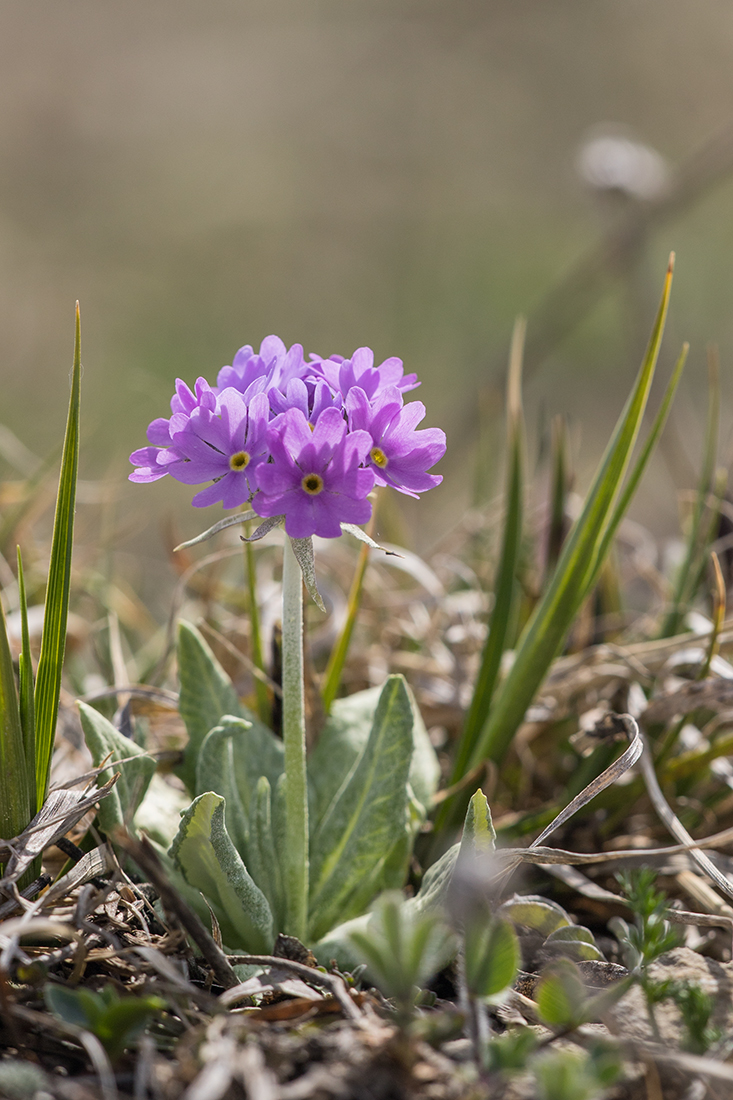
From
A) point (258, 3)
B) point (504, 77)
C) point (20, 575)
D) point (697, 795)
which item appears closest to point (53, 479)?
point (20, 575)

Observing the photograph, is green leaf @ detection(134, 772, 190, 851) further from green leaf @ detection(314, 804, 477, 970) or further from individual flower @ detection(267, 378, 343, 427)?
individual flower @ detection(267, 378, 343, 427)

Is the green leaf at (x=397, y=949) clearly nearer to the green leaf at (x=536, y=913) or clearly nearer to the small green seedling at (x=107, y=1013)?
the small green seedling at (x=107, y=1013)

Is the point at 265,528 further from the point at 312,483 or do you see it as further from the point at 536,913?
the point at 536,913

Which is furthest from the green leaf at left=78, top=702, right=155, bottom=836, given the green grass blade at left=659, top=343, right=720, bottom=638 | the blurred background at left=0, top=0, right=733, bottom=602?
the blurred background at left=0, top=0, right=733, bottom=602

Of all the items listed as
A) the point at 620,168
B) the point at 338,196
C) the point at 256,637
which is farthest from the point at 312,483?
the point at 338,196

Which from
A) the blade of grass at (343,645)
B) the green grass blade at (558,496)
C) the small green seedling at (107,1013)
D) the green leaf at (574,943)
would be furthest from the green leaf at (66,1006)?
the green grass blade at (558,496)

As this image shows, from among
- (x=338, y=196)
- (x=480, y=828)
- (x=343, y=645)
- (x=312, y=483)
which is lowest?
(x=480, y=828)

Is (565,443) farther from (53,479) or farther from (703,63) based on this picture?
(703,63)
